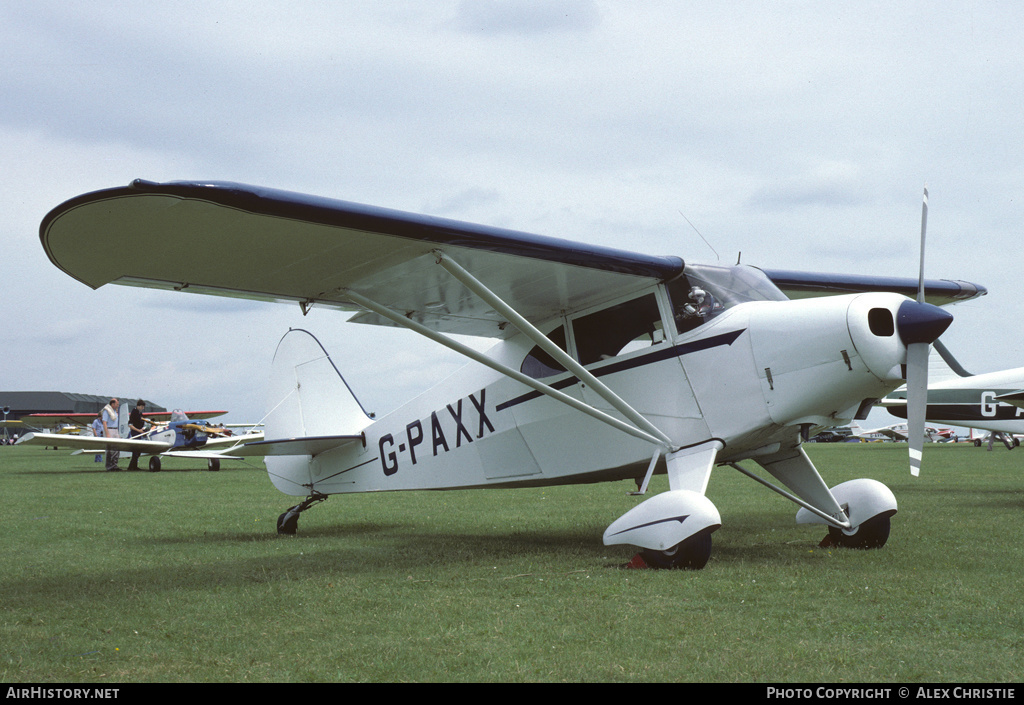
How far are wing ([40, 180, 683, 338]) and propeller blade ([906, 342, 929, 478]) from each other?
75.8 inches

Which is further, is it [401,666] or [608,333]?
[608,333]

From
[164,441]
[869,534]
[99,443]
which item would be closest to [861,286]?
[869,534]

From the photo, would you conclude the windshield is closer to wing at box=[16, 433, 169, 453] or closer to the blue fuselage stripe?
the blue fuselage stripe

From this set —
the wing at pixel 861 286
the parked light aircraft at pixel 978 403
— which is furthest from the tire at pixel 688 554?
the parked light aircraft at pixel 978 403

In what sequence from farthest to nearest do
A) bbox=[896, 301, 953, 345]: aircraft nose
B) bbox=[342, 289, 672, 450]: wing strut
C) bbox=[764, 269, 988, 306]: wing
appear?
bbox=[764, 269, 988, 306]: wing < bbox=[342, 289, 672, 450]: wing strut < bbox=[896, 301, 953, 345]: aircraft nose

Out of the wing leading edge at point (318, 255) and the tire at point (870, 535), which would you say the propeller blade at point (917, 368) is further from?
the wing leading edge at point (318, 255)

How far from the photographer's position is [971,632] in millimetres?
4156

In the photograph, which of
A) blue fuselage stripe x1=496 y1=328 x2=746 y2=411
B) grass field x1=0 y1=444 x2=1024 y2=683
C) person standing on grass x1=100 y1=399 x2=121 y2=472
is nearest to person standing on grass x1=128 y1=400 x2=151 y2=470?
person standing on grass x1=100 y1=399 x2=121 y2=472

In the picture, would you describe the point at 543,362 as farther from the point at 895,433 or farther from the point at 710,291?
the point at 895,433

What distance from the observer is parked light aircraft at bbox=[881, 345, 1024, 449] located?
16.3m

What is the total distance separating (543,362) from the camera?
7.93m
